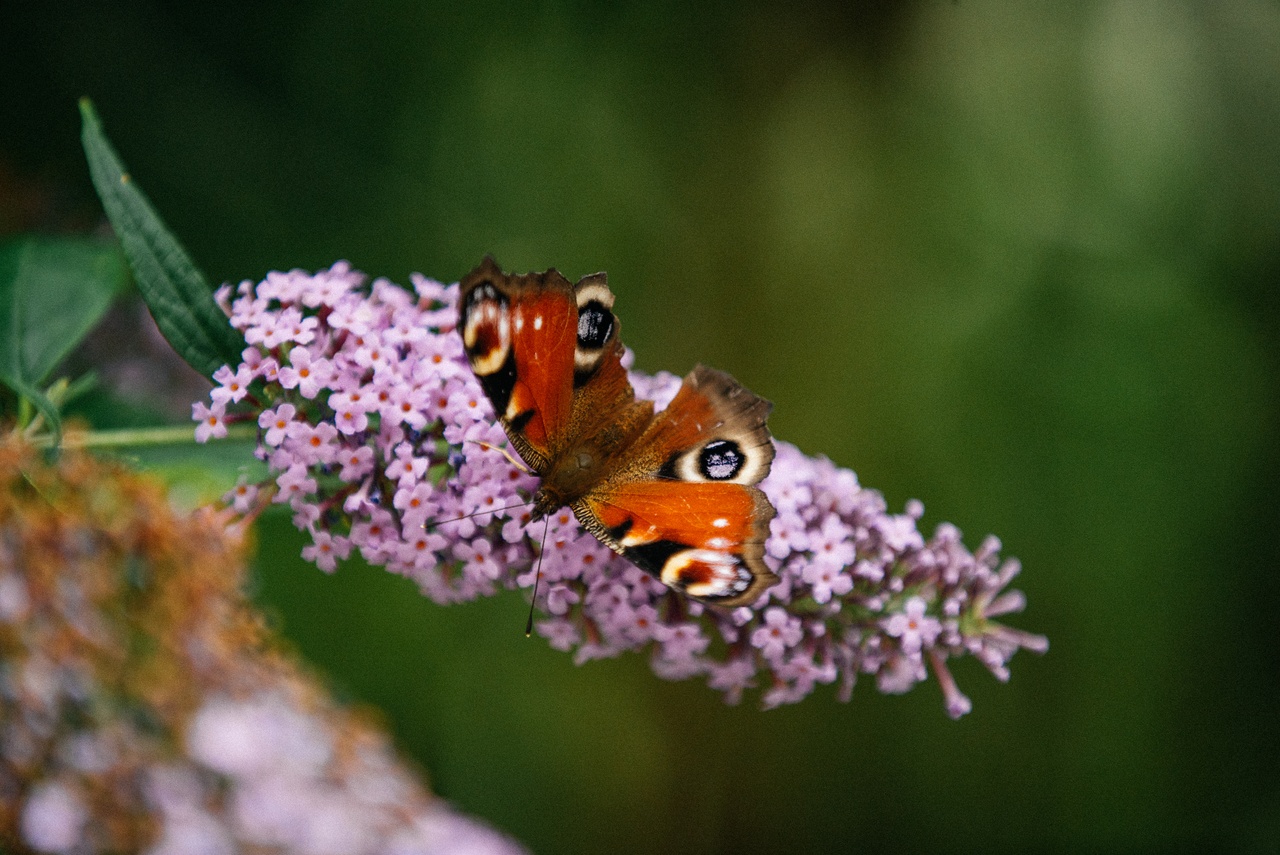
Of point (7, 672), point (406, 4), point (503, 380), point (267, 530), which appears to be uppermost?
point (406, 4)

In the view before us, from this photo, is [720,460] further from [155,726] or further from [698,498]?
[155,726]

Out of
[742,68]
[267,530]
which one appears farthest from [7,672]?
[742,68]

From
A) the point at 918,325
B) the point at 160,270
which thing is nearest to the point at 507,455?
the point at 160,270

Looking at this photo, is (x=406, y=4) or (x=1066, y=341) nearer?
(x=406, y=4)

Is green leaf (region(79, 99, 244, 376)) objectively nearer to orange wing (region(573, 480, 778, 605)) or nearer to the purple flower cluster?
the purple flower cluster

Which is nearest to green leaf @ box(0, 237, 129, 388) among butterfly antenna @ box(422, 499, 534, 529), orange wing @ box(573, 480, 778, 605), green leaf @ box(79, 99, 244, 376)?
green leaf @ box(79, 99, 244, 376)

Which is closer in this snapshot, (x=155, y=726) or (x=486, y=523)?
(x=155, y=726)

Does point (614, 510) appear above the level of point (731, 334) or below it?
below

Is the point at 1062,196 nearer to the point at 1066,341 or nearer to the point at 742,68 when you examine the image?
the point at 1066,341

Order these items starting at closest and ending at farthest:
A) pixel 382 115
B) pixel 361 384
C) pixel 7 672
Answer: pixel 7 672
pixel 361 384
pixel 382 115
